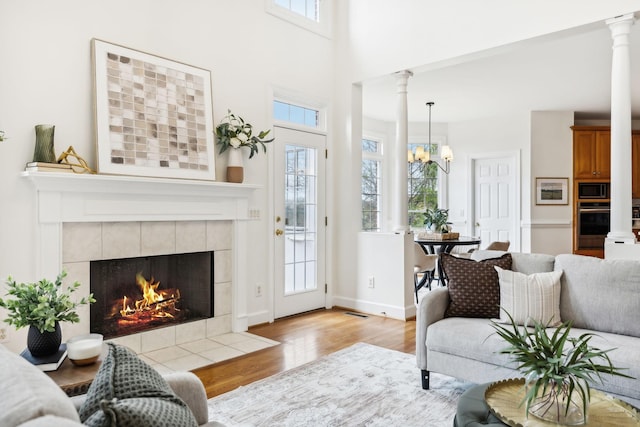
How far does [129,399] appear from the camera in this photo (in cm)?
99

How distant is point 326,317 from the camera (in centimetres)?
471

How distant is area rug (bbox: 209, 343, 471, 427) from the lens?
241 cm

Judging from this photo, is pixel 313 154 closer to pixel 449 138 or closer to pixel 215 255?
pixel 215 255

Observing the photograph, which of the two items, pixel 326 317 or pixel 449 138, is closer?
pixel 326 317

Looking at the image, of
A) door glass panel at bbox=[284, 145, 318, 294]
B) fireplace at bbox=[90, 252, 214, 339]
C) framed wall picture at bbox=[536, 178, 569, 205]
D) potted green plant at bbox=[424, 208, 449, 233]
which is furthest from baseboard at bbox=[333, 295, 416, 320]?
framed wall picture at bbox=[536, 178, 569, 205]

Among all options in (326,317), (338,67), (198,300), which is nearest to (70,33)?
(198,300)

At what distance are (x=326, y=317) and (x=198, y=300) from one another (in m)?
1.37

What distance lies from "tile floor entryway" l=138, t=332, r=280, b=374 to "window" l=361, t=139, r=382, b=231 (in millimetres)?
4309

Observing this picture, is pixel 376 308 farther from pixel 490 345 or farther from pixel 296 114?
pixel 490 345

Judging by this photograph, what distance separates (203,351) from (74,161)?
171 cm

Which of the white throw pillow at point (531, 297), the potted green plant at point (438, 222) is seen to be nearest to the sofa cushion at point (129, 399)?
the white throw pillow at point (531, 297)

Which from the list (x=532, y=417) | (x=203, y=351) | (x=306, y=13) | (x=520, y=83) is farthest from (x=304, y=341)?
(x=520, y=83)

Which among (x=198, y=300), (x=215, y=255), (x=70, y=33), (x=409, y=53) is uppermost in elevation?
(x=409, y=53)

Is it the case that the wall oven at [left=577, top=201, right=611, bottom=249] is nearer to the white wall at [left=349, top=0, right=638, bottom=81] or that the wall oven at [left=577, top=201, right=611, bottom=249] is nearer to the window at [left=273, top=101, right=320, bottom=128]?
the white wall at [left=349, top=0, right=638, bottom=81]
